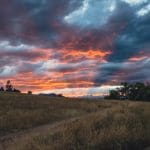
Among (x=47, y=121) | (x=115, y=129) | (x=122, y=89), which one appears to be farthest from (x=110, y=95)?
(x=115, y=129)

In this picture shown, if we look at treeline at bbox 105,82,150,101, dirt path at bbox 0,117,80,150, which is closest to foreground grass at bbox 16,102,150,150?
dirt path at bbox 0,117,80,150

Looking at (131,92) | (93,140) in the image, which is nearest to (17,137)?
(93,140)

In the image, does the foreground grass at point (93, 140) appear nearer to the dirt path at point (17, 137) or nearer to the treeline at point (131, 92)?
the dirt path at point (17, 137)

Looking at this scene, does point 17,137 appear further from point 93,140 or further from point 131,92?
point 131,92

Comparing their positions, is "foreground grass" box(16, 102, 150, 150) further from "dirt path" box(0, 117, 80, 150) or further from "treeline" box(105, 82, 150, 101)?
"treeline" box(105, 82, 150, 101)

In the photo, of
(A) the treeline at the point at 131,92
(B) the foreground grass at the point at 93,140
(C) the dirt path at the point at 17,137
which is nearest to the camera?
(B) the foreground grass at the point at 93,140

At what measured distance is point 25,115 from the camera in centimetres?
3091

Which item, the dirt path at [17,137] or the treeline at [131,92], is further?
the treeline at [131,92]

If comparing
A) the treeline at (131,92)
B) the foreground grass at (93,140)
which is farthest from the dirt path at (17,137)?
the treeline at (131,92)

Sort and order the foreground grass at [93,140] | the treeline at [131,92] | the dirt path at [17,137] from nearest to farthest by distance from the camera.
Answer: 1. the foreground grass at [93,140]
2. the dirt path at [17,137]
3. the treeline at [131,92]

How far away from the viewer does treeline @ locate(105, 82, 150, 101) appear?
9719 centimetres

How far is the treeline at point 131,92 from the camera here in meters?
97.2

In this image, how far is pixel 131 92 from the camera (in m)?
104

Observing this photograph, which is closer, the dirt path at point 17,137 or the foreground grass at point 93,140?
the foreground grass at point 93,140
